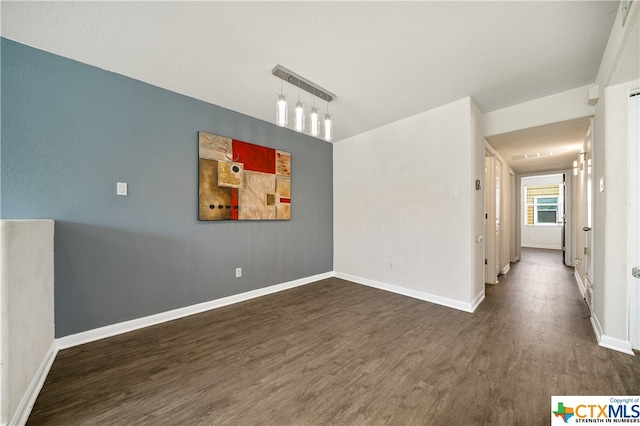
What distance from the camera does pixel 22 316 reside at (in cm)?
143

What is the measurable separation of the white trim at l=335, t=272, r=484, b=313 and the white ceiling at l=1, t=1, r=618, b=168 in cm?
261

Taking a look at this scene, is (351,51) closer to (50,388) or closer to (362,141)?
(362,141)

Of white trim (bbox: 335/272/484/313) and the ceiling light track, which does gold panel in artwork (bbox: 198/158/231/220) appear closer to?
the ceiling light track

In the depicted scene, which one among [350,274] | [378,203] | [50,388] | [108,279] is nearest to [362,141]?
[378,203]

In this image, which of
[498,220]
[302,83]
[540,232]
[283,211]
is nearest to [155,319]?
[283,211]

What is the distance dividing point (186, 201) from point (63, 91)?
1397 millimetres

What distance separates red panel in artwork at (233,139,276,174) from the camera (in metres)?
3.23

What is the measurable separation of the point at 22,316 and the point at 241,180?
2233 mm

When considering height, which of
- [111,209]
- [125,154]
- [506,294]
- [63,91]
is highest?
[63,91]

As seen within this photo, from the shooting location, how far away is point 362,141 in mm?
4172

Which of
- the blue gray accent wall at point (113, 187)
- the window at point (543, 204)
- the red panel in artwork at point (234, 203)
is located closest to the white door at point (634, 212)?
the blue gray accent wall at point (113, 187)

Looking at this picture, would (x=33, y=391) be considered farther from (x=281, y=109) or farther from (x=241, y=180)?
(x=281, y=109)

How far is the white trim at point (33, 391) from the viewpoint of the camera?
4.29ft

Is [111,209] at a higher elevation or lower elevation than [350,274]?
higher
